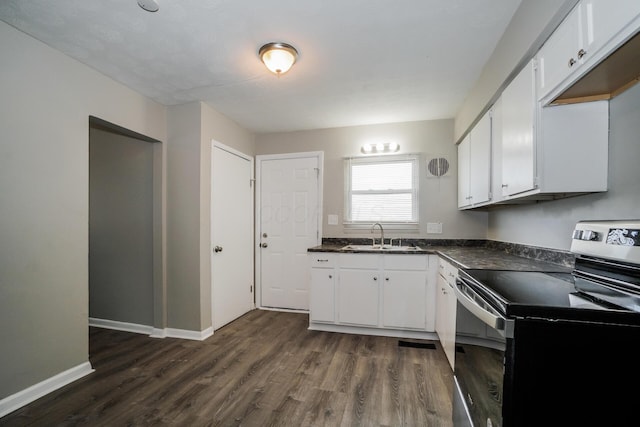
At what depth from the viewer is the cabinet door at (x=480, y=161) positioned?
7.15 ft

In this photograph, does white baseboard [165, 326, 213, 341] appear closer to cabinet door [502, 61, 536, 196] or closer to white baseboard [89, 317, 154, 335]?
white baseboard [89, 317, 154, 335]

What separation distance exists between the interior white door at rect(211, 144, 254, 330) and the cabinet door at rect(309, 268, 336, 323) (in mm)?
1047

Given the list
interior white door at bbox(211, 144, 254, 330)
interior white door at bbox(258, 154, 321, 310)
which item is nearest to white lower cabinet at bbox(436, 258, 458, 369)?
interior white door at bbox(258, 154, 321, 310)

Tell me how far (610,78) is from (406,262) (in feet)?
6.58

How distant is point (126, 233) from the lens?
9.81 ft

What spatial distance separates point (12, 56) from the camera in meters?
1.75

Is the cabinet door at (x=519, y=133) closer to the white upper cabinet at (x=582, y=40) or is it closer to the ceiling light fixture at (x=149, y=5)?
the white upper cabinet at (x=582, y=40)

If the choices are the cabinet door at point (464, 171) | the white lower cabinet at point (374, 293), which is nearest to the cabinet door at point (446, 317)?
the white lower cabinet at point (374, 293)

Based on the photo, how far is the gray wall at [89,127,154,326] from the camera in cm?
293

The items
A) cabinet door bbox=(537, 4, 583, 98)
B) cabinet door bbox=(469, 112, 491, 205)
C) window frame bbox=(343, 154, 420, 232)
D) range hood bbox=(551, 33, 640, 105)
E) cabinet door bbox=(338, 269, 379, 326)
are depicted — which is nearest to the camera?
range hood bbox=(551, 33, 640, 105)

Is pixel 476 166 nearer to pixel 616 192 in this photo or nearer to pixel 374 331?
pixel 616 192

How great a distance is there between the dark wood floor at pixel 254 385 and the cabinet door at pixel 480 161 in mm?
1507

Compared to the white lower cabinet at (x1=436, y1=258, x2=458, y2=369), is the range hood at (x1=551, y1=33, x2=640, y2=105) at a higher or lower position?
higher

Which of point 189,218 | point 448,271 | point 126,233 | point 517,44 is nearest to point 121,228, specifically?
point 126,233
